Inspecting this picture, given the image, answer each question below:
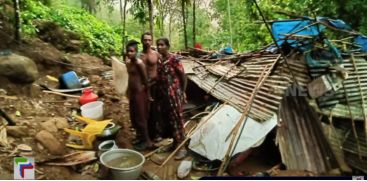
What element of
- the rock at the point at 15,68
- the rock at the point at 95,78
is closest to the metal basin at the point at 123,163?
Result: the rock at the point at 15,68

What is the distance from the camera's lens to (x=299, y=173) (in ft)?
10.7

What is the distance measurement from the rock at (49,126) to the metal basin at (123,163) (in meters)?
0.79

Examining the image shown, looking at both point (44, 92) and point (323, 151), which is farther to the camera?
point (44, 92)

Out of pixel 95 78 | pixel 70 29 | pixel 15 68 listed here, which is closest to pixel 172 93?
pixel 15 68

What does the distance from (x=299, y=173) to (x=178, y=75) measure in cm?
132

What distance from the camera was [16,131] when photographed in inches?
134

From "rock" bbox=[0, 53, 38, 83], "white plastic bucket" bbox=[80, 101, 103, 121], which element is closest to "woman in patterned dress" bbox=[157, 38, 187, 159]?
"white plastic bucket" bbox=[80, 101, 103, 121]

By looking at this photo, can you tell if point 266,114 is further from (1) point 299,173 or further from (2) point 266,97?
(1) point 299,173

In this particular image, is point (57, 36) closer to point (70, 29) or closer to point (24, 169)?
point (70, 29)

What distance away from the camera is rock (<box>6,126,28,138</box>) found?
3.38m

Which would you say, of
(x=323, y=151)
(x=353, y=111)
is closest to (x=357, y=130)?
(x=353, y=111)

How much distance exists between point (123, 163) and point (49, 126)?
3.09ft

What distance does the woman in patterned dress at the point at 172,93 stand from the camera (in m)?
3.53

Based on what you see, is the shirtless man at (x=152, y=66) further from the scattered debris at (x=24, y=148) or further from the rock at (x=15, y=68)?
the rock at (x=15, y=68)
